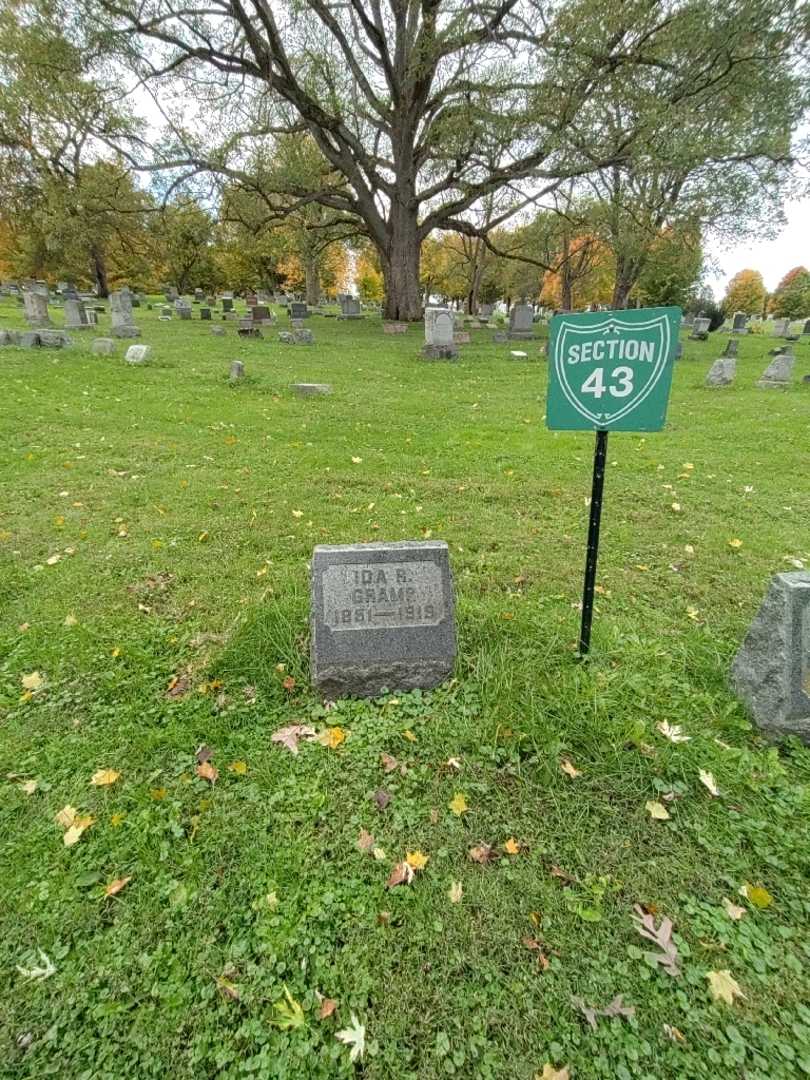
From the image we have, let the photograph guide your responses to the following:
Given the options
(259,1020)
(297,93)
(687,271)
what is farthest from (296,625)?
(687,271)

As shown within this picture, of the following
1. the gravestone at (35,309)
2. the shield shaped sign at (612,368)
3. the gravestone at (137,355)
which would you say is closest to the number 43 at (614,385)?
the shield shaped sign at (612,368)

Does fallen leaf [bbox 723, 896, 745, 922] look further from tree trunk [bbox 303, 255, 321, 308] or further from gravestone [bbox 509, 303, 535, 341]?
tree trunk [bbox 303, 255, 321, 308]

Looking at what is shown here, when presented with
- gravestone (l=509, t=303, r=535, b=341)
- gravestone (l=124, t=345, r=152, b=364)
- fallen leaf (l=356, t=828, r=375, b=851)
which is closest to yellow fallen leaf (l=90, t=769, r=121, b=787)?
fallen leaf (l=356, t=828, r=375, b=851)

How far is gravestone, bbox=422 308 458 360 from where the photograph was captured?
14.6 meters

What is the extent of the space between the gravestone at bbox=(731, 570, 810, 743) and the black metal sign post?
30.0 inches

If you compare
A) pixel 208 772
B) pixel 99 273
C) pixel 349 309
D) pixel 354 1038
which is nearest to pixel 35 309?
pixel 349 309

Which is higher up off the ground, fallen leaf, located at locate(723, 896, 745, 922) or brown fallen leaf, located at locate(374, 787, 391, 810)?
brown fallen leaf, located at locate(374, 787, 391, 810)

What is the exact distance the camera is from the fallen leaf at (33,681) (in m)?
2.73

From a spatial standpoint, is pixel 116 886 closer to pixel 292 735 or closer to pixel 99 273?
pixel 292 735

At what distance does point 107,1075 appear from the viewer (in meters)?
1.42

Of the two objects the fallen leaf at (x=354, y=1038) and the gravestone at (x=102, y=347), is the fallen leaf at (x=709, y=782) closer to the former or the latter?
the fallen leaf at (x=354, y=1038)

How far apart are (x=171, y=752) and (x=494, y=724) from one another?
1.52 metres

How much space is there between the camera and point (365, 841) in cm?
203

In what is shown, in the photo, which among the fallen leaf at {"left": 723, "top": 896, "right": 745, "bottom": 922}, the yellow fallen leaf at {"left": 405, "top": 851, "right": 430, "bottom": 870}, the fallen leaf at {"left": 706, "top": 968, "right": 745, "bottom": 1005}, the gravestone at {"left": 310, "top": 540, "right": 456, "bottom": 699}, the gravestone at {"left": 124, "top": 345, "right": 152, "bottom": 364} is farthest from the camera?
the gravestone at {"left": 124, "top": 345, "right": 152, "bottom": 364}
